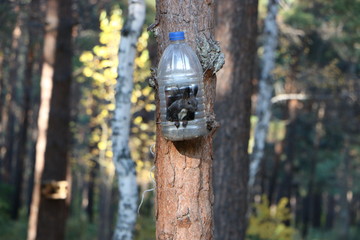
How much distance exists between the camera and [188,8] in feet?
12.0

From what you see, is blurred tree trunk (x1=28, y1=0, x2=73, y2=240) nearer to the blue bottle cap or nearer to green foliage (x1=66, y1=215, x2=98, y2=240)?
the blue bottle cap

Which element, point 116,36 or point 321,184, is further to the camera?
point 321,184

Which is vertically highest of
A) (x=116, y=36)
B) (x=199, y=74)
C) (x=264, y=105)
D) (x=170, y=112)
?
(x=116, y=36)

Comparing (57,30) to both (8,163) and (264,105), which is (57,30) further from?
(8,163)

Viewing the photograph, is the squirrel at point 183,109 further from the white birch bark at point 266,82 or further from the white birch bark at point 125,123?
the white birch bark at point 266,82

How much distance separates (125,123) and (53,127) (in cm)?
247

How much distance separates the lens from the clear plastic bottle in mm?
3336

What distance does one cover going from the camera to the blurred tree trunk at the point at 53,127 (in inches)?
413

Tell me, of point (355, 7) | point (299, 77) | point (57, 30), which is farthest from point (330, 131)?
point (57, 30)

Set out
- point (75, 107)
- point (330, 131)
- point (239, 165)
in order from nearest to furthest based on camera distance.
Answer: point (239, 165), point (75, 107), point (330, 131)

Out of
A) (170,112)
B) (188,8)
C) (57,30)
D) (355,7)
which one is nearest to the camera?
(170,112)

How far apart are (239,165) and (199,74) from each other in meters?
5.01

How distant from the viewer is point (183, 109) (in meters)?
3.33

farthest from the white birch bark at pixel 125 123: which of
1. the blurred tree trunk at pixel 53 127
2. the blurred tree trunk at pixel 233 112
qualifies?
the blurred tree trunk at pixel 53 127
